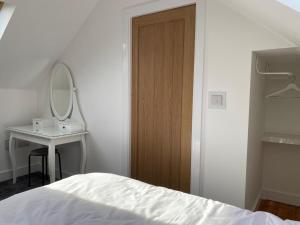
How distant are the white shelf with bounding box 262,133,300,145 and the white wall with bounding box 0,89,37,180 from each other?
2.89 metres

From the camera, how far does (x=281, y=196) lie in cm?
263

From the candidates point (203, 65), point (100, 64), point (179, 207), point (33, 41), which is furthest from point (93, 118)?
point (179, 207)

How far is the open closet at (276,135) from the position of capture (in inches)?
92.6

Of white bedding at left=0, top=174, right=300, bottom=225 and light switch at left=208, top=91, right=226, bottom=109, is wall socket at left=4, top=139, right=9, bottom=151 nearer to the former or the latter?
white bedding at left=0, top=174, right=300, bottom=225

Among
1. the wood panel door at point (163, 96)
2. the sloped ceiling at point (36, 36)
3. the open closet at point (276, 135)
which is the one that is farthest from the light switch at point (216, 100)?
the sloped ceiling at point (36, 36)

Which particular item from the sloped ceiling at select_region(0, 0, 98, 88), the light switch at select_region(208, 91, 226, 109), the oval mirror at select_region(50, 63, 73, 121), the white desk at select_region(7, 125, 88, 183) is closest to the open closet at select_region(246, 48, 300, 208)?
the light switch at select_region(208, 91, 226, 109)

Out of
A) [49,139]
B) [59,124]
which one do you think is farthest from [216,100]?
[59,124]

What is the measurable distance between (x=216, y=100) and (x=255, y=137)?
0.56 metres

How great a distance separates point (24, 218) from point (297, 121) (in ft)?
8.38

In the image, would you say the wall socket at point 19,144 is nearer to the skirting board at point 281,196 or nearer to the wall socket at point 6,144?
the wall socket at point 6,144

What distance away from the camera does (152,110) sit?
2414 mm

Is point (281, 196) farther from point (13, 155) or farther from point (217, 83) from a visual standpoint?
point (13, 155)

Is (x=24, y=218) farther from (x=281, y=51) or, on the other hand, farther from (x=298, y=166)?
(x=298, y=166)

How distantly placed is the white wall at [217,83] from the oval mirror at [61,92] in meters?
0.44
